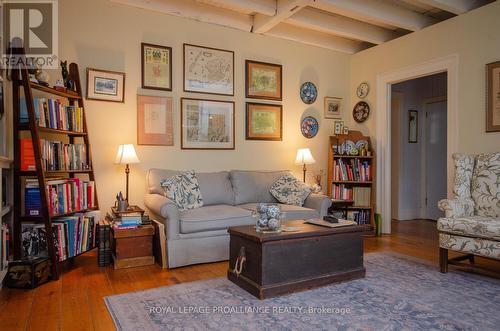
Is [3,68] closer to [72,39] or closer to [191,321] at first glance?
[72,39]

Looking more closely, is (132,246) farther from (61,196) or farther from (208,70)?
(208,70)

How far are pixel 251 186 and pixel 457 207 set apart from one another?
2.14 meters

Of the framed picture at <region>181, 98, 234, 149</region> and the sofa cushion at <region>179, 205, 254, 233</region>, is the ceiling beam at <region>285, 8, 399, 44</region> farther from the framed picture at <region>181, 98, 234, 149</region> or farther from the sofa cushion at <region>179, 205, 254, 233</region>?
the sofa cushion at <region>179, 205, 254, 233</region>

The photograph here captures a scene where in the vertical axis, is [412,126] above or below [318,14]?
below

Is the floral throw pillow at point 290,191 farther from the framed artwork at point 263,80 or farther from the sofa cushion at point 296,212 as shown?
the framed artwork at point 263,80

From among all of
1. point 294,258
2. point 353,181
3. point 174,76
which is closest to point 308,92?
point 353,181

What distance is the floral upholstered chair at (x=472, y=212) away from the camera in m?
2.69

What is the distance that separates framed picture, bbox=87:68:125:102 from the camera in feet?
12.0

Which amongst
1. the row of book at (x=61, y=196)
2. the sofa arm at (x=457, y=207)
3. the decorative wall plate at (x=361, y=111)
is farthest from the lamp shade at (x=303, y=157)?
the row of book at (x=61, y=196)

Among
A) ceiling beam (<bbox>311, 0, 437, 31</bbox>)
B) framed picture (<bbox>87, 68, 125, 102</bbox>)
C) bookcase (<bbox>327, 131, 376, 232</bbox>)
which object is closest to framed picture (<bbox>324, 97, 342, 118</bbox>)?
bookcase (<bbox>327, 131, 376, 232</bbox>)

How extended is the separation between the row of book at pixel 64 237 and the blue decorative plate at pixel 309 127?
3.02 metres

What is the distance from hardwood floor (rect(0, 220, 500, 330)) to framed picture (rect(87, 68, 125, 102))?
166 cm

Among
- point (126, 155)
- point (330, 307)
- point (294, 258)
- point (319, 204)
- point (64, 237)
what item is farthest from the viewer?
point (319, 204)

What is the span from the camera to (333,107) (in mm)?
5234
